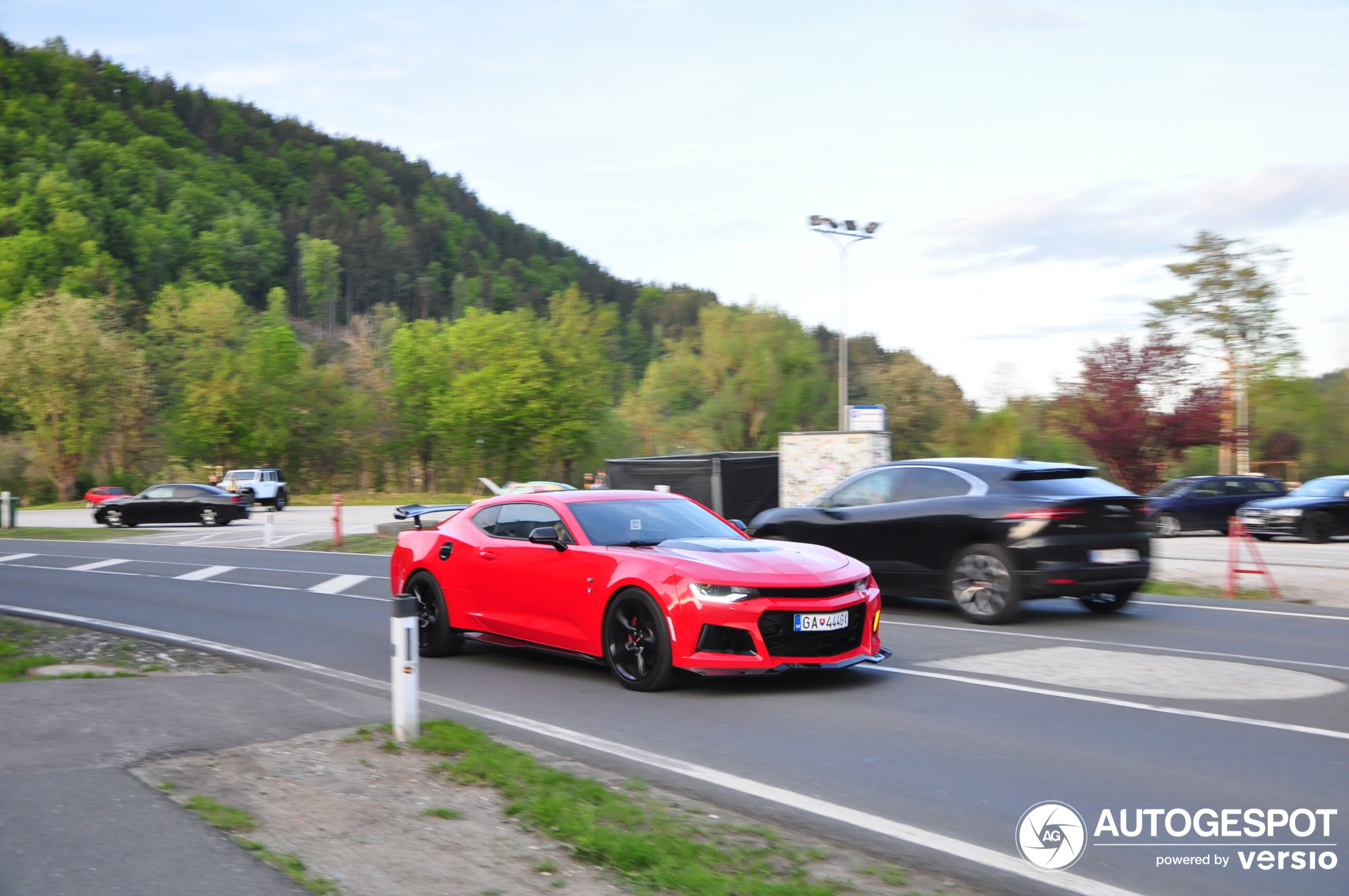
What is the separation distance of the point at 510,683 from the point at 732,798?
3.62 meters

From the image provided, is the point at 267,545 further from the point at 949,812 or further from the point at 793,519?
the point at 949,812

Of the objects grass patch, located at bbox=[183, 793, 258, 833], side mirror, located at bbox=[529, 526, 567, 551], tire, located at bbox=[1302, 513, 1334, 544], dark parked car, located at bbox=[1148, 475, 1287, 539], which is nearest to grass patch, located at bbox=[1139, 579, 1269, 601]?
side mirror, located at bbox=[529, 526, 567, 551]

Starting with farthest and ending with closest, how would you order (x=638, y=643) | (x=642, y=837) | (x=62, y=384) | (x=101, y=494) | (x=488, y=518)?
(x=62, y=384) < (x=101, y=494) < (x=488, y=518) < (x=638, y=643) < (x=642, y=837)

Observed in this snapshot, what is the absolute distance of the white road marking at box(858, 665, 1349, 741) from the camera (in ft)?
21.6

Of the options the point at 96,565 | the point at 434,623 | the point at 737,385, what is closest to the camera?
the point at 434,623

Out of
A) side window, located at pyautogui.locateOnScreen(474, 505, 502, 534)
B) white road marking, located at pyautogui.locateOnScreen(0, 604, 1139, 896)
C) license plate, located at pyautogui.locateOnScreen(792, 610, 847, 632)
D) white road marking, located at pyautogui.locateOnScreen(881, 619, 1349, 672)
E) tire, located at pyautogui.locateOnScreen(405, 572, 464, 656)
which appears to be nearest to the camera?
white road marking, located at pyautogui.locateOnScreen(0, 604, 1139, 896)

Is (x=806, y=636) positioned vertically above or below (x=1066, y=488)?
below

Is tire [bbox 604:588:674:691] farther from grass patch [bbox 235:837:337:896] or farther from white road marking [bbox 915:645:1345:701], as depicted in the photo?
grass patch [bbox 235:837:337:896]

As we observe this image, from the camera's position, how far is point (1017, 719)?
7004 mm

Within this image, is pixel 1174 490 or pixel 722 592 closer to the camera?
pixel 722 592

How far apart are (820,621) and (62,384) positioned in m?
69.0

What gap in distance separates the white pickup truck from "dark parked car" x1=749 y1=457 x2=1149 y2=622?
4310 centimetres

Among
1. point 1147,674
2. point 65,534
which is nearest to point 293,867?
point 1147,674

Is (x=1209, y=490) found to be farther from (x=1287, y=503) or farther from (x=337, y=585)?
(x=337, y=585)
